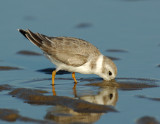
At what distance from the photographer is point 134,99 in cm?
1020

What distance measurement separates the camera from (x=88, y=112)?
9.34 metres

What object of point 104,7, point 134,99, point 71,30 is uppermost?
point 104,7

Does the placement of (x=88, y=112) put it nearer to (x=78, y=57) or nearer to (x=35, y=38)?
(x=78, y=57)

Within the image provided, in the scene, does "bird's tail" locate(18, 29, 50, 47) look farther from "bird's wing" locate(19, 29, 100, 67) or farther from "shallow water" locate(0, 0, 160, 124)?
"shallow water" locate(0, 0, 160, 124)

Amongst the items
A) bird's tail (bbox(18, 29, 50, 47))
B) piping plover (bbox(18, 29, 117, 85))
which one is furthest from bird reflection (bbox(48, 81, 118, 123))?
bird's tail (bbox(18, 29, 50, 47))

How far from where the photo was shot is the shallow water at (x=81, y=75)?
9.33 meters

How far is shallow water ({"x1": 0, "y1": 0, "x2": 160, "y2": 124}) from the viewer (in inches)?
367

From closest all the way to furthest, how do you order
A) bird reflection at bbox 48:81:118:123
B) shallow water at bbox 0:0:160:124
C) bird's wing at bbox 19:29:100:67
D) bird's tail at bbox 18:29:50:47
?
bird reflection at bbox 48:81:118:123 → shallow water at bbox 0:0:160:124 → bird's wing at bbox 19:29:100:67 → bird's tail at bbox 18:29:50:47

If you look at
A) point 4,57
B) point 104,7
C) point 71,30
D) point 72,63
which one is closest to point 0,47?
point 4,57

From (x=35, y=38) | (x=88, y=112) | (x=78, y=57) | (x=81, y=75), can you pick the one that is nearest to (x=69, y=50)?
(x=78, y=57)

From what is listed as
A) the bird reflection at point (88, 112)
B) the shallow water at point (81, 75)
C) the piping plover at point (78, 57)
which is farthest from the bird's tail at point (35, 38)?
the bird reflection at point (88, 112)

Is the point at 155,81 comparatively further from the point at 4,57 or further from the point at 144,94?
the point at 4,57

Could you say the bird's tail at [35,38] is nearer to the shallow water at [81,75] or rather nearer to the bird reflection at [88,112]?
the shallow water at [81,75]

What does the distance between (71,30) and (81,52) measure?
14.2ft
